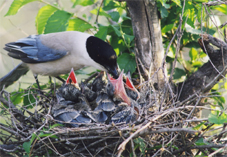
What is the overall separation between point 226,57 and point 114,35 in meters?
1.41

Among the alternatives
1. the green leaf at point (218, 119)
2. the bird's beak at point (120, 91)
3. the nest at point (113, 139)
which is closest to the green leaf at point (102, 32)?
the bird's beak at point (120, 91)

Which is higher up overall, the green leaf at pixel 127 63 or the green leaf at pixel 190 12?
the green leaf at pixel 190 12

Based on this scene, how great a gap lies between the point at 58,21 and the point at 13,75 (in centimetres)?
113

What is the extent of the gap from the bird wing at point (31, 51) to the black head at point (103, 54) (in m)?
0.43

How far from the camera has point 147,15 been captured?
3.36 m

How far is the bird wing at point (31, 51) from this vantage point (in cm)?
373

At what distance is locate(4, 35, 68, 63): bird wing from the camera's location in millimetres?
3729

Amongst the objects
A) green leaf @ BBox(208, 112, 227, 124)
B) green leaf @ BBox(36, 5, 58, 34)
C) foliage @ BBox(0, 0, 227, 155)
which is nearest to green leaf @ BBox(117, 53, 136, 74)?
foliage @ BBox(0, 0, 227, 155)

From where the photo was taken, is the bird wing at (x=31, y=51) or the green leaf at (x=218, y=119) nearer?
the green leaf at (x=218, y=119)

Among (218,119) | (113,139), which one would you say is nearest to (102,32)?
(113,139)

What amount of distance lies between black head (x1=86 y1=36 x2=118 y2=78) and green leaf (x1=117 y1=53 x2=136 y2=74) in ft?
0.37

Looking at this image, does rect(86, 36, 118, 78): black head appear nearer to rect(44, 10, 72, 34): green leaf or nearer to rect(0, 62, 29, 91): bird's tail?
rect(44, 10, 72, 34): green leaf

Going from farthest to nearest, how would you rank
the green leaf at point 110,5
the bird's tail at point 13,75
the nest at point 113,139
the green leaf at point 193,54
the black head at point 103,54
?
1. the bird's tail at point 13,75
2. the green leaf at point 193,54
3. the green leaf at point 110,5
4. the black head at point 103,54
5. the nest at point 113,139

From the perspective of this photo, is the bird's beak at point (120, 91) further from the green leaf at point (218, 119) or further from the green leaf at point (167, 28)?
the green leaf at point (218, 119)
